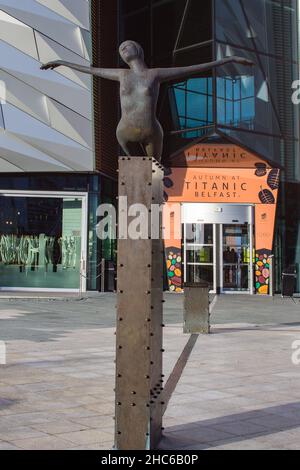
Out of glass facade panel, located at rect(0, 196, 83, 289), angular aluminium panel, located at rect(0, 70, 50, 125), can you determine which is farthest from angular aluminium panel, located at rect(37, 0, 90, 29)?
glass facade panel, located at rect(0, 196, 83, 289)

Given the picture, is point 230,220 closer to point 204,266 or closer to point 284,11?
point 204,266

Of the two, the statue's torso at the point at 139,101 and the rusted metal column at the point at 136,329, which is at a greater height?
the statue's torso at the point at 139,101

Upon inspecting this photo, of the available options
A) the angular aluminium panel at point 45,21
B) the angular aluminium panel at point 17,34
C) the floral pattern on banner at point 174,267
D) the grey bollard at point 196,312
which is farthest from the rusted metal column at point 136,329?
the floral pattern on banner at point 174,267

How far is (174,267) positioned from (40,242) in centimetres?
571

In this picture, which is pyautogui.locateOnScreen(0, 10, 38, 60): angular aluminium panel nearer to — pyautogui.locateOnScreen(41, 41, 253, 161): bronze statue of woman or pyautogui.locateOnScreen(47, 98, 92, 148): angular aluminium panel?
pyautogui.locateOnScreen(47, 98, 92, 148): angular aluminium panel

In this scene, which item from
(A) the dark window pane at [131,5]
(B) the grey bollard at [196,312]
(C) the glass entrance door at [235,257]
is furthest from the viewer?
(A) the dark window pane at [131,5]

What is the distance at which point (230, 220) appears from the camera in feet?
80.8

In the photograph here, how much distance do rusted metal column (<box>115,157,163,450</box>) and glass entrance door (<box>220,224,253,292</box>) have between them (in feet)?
67.0

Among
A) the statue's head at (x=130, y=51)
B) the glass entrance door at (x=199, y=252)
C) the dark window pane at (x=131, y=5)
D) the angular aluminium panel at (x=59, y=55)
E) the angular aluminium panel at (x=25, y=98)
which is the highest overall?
the dark window pane at (x=131, y=5)

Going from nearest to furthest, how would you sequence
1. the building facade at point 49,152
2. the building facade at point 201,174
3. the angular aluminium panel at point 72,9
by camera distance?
the building facade at point 49,152, the angular aluminium panel at point 72,9, the building facade at point 201,174

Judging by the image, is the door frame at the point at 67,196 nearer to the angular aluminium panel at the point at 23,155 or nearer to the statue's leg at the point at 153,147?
the angular aluminium panel at the point at 23,155

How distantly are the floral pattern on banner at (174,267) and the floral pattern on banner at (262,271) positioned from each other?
321 centimetres

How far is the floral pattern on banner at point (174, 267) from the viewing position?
24.7 metres

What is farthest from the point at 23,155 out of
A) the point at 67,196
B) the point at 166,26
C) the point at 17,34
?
the point at 166,26
